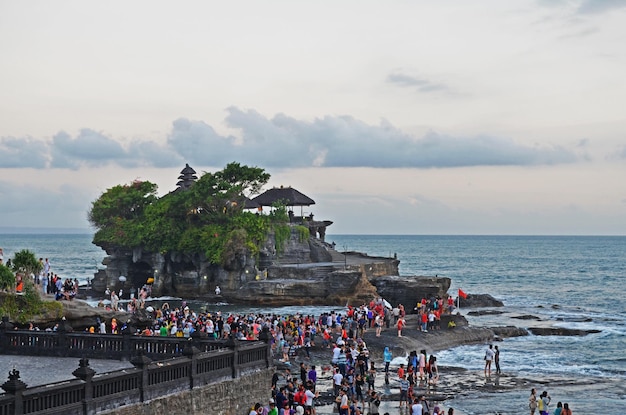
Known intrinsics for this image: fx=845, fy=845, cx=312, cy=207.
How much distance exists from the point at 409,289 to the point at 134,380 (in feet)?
144

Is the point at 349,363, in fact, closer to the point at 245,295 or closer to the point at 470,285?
the point at 245,295

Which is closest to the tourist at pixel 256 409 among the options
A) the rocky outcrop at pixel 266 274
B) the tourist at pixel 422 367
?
the tourist at pixel 422 367

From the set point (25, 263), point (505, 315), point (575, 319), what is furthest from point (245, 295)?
point (25, 263)

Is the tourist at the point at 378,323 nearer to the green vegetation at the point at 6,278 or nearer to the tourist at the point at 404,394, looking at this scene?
the tourist at the point at 404,394

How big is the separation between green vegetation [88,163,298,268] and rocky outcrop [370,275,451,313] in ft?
38.5

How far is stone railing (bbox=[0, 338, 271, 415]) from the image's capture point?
53.6ft

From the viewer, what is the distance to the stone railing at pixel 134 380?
16.3 m

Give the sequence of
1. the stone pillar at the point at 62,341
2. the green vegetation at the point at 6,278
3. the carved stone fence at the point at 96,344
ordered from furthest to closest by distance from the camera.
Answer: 1. the green vegetation at the point at 6,278
2. the stone pillar at the point at 62,341
3. the carved stone fence at the point at 96,344

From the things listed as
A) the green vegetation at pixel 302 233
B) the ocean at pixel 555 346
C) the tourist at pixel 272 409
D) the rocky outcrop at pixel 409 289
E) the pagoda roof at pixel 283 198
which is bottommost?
the ocean at pixel 555 346

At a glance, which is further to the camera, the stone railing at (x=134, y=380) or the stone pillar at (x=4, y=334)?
the stone pillar at (x=4, y=334)

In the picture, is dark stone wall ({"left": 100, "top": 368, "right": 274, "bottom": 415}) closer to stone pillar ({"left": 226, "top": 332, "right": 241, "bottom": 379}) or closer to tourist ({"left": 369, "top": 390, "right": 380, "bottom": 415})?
stone pillar ({"left": 226, "top": 332, "right": 241, "bottom": 379})

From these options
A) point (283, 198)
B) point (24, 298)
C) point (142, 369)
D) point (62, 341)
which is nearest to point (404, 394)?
point (62, 341)

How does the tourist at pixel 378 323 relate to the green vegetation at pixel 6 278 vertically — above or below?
below

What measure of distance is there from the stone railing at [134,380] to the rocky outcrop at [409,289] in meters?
37.5
